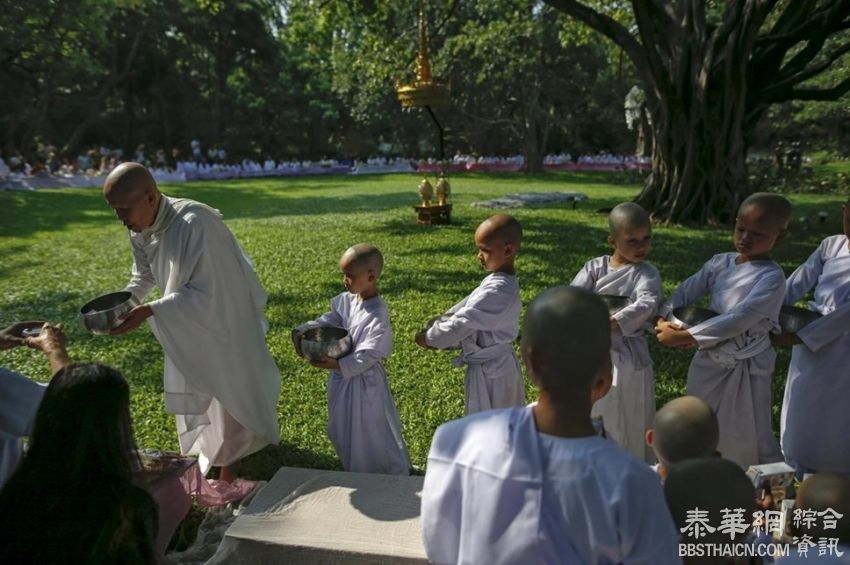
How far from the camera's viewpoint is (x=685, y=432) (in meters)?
2.26

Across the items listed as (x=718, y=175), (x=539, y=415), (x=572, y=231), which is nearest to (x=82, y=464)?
(x=539, y=415)

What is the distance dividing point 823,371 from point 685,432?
228 cm

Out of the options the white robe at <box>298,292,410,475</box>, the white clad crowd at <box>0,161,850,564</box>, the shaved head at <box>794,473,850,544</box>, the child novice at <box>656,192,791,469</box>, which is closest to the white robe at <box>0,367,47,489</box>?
the white clad crowd at <box>0,161,850,564</box>

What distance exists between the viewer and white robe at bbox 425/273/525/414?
12.6 feet

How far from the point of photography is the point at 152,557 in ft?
7.59

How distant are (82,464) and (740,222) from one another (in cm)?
344

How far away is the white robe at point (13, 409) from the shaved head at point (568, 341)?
7.78 ft

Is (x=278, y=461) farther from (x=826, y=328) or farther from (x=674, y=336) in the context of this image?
(x=826, y=328)

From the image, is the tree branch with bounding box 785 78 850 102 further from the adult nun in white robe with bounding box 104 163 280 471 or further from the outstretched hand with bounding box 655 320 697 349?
the adult nun in white robe with bounding box 104 163 280 471

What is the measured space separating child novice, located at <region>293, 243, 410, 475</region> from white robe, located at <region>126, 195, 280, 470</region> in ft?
1.49

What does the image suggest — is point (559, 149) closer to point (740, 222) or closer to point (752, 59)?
point (752, 59)

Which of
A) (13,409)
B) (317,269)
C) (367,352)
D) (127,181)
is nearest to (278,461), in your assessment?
(367,352)

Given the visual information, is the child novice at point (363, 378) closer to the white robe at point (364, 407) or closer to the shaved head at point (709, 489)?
the white robe at point (364, 407)

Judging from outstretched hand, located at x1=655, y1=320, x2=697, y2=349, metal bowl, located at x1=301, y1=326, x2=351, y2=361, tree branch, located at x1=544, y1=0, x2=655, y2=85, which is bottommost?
metal bowl, located at x1=301, y1=326, x2=351, y2=361
